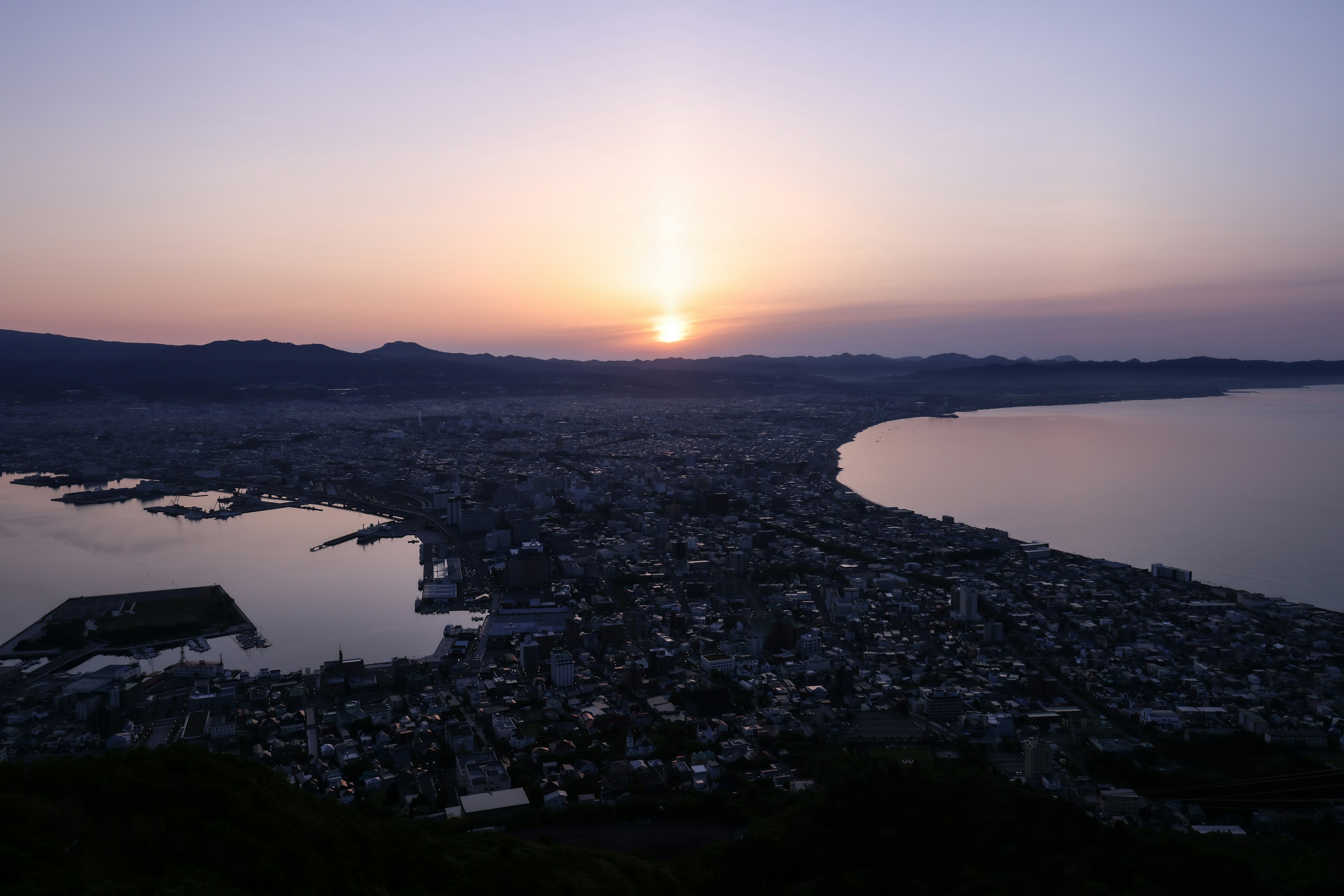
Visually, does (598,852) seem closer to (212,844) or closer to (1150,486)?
(212,844)

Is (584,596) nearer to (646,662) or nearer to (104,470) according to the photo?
(646,662)

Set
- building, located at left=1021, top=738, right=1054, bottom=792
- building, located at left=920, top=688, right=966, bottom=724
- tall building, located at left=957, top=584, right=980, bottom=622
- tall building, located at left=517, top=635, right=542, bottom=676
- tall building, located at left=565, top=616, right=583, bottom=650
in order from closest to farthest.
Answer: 1. building, located at left=1021, top=738, right=1054, bottom=792
2. building, located at left=920, top=688, right=966, bottom=724
3. tall building, located at left=517, top=635, right=542, bottom=676
4. tall building, located at left=565, top=616, right=583, bottom=650
5. tall building, located at left=957, top=584, right=980, bottom=622

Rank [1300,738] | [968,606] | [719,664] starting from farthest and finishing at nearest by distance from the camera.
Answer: [968,606] → [719,664] → [1300,738]

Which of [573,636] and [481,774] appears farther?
[573,636]

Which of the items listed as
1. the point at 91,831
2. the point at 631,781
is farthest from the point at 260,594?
the point at 91,831

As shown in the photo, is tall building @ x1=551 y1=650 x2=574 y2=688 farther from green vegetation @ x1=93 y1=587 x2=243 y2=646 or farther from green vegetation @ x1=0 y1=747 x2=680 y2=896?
green vegetation @ x1=93 y1=587 x2=243 y2=646

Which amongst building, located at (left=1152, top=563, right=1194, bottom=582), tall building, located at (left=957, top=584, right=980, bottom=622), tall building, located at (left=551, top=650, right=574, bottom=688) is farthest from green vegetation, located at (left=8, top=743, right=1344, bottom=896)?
building, located at (left=1152, top=563, right=1194, bottom=582)

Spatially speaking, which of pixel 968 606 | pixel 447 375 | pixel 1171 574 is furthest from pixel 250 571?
pixel 447 375
